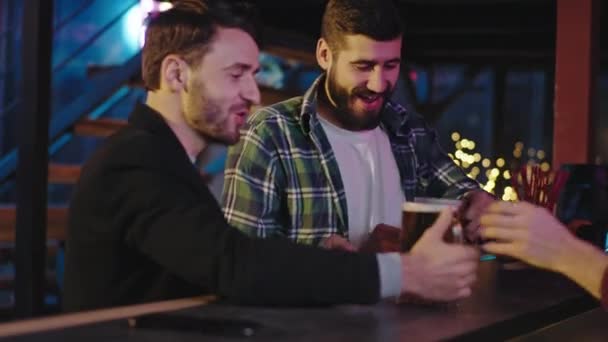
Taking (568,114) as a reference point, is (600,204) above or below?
below

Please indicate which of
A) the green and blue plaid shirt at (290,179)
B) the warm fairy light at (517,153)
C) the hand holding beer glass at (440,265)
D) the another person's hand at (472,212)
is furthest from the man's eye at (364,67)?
the warm fairy light at (517,153)

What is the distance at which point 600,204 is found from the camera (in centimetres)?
285

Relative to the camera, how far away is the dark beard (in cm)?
251

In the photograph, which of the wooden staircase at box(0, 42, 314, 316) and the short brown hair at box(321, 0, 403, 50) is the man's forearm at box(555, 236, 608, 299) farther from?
the wooden staircase at box(0, 42, 314, 316)

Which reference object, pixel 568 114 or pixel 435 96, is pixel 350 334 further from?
pixel 435 96

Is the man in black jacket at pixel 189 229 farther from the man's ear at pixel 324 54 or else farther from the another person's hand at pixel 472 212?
the man's ear at pixel 324 54

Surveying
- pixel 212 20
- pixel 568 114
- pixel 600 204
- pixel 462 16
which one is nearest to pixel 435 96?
pixel 462 16

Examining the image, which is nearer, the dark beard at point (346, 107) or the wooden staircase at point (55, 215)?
the dark beard at point (346, 107)

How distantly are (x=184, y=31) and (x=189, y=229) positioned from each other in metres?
0.43

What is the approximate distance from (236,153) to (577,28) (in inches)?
109

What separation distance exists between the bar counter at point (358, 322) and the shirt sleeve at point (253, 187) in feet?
1.97

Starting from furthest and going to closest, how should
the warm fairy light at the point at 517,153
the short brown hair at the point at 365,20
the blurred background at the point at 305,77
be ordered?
the warm fairy light at the point at 517,153
the blurred background at the point at 305,77
the short brown hair at the point at 365,20

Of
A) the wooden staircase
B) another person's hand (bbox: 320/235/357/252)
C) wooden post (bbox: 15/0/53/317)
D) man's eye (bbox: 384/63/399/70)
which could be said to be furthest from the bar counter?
the wooden staircase

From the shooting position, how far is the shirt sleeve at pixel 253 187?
2340 millimetres
